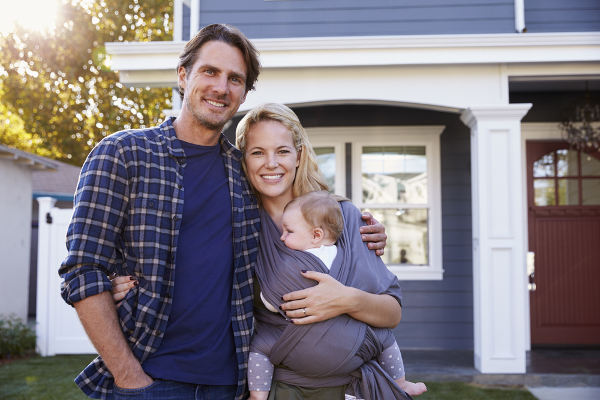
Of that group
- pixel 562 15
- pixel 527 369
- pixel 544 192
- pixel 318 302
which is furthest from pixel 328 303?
pixel 544 192

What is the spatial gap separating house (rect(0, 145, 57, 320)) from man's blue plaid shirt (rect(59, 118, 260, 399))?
27.2ft

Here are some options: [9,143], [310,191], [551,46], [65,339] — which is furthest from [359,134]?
[9,143]

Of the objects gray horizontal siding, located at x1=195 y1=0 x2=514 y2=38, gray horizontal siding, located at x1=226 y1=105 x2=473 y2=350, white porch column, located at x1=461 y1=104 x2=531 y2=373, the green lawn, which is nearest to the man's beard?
the green lawn

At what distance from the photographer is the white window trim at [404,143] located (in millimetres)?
6938

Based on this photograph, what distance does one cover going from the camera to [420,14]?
6.41 metres

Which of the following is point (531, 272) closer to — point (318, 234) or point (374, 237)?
point (374, 237)

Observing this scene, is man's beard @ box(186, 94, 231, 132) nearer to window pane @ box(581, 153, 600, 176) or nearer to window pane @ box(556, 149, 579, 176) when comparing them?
window pane @ box(556, 149, 579, 176)

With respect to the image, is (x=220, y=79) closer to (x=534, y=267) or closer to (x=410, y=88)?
(x=410, y=88)

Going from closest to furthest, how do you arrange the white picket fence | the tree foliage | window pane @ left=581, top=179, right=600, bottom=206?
the white picket fence
window pane @ left=581, top=179, right=600, bottom=206
the tree foliage

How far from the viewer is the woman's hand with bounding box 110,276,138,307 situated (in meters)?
1.76

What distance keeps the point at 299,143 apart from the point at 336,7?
4672 millimetres

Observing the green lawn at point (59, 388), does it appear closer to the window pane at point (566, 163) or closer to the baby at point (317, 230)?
the window pane at point (566, 163)

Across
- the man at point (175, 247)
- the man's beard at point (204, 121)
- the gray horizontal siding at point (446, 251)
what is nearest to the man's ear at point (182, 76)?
the man at point (175, 247)

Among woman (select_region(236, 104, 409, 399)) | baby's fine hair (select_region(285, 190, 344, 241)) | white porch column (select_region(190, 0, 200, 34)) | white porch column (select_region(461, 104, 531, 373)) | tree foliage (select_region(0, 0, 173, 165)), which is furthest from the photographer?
tree foliage (select_region(0, 0, 173, 165))
